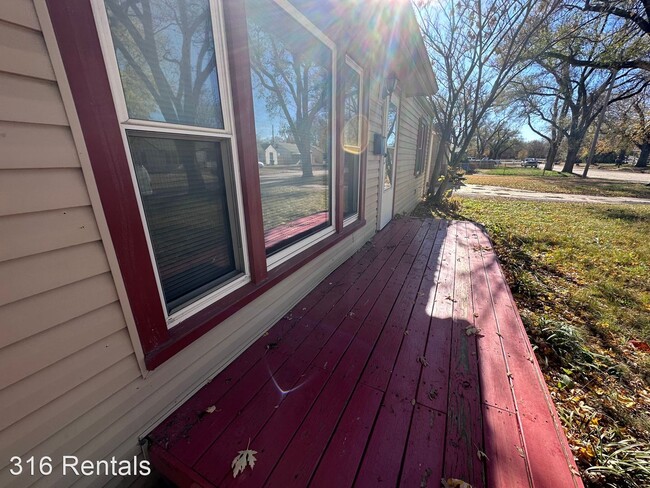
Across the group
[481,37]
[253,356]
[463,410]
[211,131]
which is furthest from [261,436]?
[481,37]

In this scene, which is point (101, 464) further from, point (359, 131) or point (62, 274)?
point (359, 131)

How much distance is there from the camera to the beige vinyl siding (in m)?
5.12

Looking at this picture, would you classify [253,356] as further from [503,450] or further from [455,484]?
[503,450]

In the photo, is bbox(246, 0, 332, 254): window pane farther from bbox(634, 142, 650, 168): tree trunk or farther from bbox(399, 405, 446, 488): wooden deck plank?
bbox(634, 142, 650, 168): tree trunk

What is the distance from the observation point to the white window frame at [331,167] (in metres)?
1.84

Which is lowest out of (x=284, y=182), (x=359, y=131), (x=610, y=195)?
(x=610, y=195)

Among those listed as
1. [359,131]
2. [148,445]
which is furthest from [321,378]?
[359,131]

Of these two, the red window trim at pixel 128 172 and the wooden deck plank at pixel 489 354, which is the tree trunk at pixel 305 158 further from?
the wooden deck plank at pixel 489 354

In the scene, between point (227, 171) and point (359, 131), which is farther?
point (359, 131)

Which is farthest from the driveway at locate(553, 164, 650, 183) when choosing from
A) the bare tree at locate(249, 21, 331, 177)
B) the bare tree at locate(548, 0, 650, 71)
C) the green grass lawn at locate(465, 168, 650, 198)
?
the bare tree at locate(249, 21, 331, 177)

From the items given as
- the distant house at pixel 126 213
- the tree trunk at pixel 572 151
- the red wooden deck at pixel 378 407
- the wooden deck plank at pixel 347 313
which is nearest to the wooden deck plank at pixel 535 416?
the red wooden deck at pixel 378 407

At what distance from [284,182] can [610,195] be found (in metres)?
14.1

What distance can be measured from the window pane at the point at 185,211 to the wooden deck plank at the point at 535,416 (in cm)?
170

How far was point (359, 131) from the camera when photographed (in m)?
3.15
